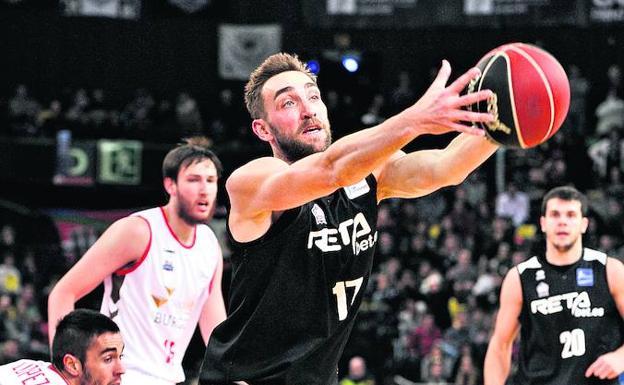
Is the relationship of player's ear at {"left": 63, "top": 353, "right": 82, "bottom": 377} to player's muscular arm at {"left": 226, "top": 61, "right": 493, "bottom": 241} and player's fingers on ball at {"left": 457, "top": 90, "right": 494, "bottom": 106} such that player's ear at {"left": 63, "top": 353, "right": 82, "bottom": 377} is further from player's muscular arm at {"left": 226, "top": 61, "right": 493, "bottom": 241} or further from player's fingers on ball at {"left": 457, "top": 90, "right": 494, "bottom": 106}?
player's fingers on ball at {"left": 457, "top": 90, "right": 494, "bottom": 106}

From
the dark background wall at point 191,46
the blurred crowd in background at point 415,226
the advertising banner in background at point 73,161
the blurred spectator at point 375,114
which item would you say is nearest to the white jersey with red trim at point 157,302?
the blurred crowd in background at point 415,226

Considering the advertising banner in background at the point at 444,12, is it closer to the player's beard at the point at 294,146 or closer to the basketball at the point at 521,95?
the player's beard at the point at 294,146

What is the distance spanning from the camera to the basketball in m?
3.99

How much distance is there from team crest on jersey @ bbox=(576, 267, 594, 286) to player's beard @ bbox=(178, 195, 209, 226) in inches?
93.1

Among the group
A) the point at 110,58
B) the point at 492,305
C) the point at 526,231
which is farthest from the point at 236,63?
the point at 492,305

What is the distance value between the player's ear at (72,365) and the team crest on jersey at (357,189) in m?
1.60

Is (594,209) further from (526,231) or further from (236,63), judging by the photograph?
(236,63)

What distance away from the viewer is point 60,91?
23.6 metres

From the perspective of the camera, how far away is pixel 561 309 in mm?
6891

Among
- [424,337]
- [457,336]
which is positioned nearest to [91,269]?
[457,336]

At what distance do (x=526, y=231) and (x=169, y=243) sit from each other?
1152 cm

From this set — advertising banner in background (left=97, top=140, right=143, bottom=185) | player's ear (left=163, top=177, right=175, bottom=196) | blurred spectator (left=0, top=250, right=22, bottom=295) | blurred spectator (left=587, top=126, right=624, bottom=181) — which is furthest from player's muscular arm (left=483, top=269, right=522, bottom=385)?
advertising banner in background (left=97, top=140, right=143, bottom=185)

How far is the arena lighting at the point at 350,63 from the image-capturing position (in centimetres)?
2163

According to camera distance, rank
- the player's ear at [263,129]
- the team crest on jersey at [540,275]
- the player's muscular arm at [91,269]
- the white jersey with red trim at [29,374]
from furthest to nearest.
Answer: the team crest on jersey at [540,275] < the player's muscular arm at [91,269] < the white jersey with red trim at [29,374] < the player's ear at [263,129]
